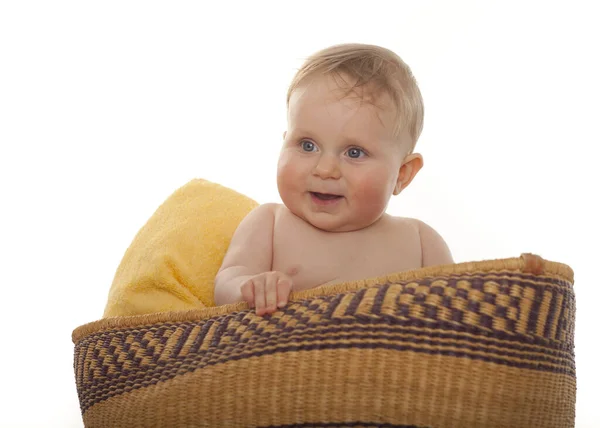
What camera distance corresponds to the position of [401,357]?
42.7 inches

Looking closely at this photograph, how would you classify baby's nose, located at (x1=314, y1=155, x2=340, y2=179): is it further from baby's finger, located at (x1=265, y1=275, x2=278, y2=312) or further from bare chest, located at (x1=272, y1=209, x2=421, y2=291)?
baby's finger, located at (x1=265, y1=275, x2=278, y2=312)

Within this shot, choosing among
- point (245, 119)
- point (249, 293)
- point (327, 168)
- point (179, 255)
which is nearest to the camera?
point (249, 293)

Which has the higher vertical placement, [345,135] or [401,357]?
[345,135]

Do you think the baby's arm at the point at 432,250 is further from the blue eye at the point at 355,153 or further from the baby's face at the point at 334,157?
the blue eye at the point at 355,153

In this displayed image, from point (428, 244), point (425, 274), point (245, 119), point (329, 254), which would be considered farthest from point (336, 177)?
point (245, 119)

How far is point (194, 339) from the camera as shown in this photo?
1.20 meters

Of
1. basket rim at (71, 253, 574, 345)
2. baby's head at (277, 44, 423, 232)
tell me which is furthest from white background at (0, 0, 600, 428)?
basket rim at (71, 253, 574, 345)

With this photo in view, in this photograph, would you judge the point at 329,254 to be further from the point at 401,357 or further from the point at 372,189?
the point at 401,357

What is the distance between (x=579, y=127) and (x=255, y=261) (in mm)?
1685

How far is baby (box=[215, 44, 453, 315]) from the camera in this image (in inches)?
58.3

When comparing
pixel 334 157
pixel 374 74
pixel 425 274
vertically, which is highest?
pixel 374 74

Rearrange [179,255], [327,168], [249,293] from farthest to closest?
[179,255]
[327,168]
[249,293]

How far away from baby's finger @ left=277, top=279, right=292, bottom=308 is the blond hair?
1.49 ft

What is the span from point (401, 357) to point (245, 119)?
6.18 ft
